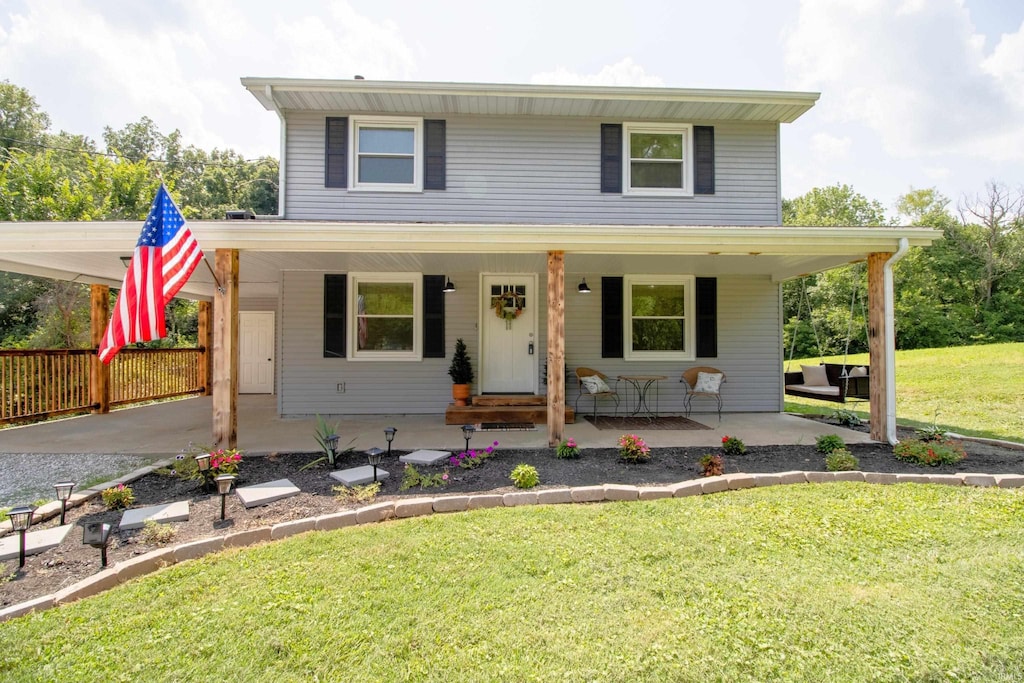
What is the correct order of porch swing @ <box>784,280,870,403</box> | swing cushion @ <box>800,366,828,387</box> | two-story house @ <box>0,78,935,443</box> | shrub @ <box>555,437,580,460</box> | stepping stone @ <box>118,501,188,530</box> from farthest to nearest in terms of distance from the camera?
swing cushion @ <box>800,366,828,387</box> < porch swing @ <box>784,280,870,403</box> < two-story house @ <box>0,78,935,443</box> < shrub @ <box>555,437,580,460</box> < stepping stone @ <box>118,501,188,530</box>

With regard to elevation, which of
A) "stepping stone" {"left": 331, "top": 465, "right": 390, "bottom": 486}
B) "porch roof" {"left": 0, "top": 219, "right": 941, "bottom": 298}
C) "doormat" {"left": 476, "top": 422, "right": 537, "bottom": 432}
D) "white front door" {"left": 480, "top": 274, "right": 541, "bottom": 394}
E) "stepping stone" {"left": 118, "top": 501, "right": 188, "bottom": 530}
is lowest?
"stepping stone" {"left": 118, "top": 501, "right": 188, "bottom": 530}

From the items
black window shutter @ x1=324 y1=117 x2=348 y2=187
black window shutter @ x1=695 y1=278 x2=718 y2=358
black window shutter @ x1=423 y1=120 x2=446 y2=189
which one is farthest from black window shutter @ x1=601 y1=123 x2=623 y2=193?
black window shutter @ x1=324 y1=117 x2=348 y2=187

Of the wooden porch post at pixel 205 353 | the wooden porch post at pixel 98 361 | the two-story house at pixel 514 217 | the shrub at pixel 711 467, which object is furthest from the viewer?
the wooden porch post at pixel 205 353

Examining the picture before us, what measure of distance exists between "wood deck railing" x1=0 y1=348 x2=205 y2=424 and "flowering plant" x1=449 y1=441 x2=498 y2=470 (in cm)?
735

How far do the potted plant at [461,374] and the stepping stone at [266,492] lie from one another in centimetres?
356

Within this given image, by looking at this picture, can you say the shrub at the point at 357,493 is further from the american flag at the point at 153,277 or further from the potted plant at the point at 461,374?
the potted plant at the point at 461,374

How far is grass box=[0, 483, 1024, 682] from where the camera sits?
6.35ft

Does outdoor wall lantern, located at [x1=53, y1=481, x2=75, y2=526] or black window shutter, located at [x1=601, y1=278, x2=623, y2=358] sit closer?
outdoor wall lantern, located at [x1=53, y1=481, x2=75, y2=526]

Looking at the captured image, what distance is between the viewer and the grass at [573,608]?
1935mm

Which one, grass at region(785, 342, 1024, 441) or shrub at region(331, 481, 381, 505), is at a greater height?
grass at region(785, 342, 1024, 441)

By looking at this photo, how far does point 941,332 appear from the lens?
63.2ft

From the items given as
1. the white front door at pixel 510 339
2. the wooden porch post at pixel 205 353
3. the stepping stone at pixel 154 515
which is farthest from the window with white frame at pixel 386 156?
the wooden porch post at pixel 205 353

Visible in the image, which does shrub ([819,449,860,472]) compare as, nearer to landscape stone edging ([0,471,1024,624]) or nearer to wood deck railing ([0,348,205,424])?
landscape stone edging ([0,471,1024,624])

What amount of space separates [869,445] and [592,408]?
149 inches
